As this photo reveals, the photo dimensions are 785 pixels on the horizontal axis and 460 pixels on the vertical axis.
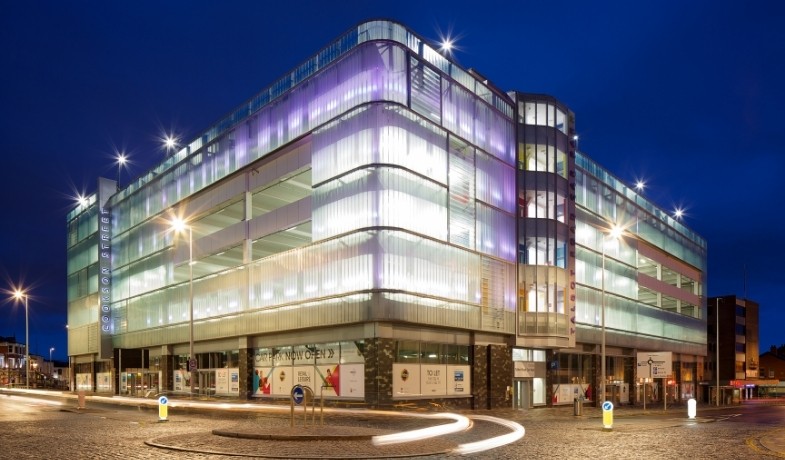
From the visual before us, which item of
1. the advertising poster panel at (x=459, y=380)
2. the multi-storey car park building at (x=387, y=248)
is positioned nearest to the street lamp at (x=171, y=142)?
the multi-storey car park building at (x=387, y=248)

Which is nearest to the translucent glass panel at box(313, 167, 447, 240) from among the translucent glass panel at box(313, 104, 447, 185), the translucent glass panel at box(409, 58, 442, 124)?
the translucent glass panel at box(313, 104, 447, 185)

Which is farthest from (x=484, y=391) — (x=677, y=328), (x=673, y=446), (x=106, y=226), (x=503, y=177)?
(x=106, y=226)

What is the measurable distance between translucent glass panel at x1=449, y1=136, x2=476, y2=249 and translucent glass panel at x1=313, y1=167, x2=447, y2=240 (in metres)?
1.06

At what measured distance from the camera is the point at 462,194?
42375 mm

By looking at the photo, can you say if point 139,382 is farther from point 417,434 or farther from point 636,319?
point 417,434

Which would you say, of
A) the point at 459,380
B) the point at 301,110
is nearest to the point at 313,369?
the point at 459,380

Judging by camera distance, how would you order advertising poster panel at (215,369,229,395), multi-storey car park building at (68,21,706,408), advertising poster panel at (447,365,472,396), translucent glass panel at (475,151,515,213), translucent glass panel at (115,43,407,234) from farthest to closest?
advertising poster panel at (215,369,229,395)
translucent glass panel at (475,151,515,213)
advertising poster panel at (447,365,472,396)
translucent glass panel at (115,43,407,234)
multi-storey car park building at (68,21,706,408)

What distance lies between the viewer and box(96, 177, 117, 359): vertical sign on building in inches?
2648

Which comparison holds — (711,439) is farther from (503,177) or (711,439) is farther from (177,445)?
(503,177)

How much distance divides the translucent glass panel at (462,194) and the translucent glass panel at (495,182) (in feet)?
2.89

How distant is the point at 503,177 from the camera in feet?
152

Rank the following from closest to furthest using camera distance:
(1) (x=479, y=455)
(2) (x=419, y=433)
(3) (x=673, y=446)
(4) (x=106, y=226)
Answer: (1) (x=479, y=455) < (3) (x=673, y=446) < (2) (x=419, y=433) < (4) (x=106, y=226)

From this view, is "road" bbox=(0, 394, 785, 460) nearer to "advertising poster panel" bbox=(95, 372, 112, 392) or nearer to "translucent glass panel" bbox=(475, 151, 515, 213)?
"translucent glass panel" bbox=(475, 151, 515, 213)

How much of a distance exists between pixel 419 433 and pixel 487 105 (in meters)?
28.6
